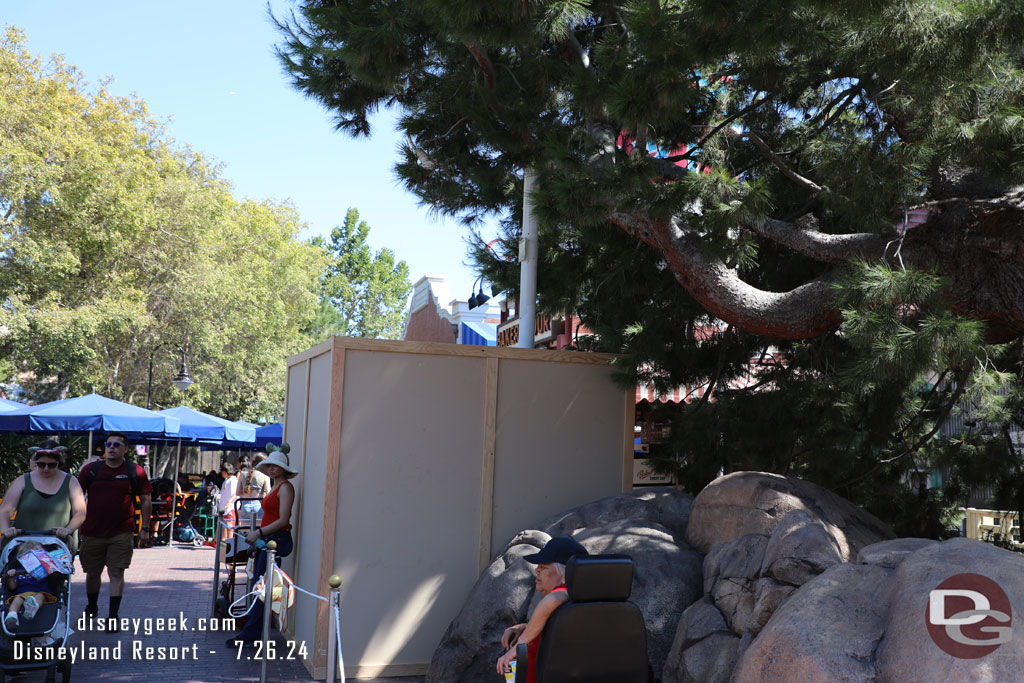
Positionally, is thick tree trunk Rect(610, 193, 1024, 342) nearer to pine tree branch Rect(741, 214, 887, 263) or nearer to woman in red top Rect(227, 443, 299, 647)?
pine tree branch Rect(741, 214, 887, 263)

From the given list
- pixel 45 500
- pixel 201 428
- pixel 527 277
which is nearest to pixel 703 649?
pixel 527 277

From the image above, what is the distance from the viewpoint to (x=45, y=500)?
733 centimetres

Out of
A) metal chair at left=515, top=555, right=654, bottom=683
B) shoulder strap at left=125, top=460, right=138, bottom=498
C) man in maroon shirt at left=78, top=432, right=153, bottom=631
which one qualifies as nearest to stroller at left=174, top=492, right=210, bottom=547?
man in maroon shirt at left=78, top=432, right=153, bottom=631

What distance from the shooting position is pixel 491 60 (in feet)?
26.1

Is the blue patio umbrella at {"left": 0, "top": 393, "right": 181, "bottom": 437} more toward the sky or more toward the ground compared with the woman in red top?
more toward the sky

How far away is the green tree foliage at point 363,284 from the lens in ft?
199

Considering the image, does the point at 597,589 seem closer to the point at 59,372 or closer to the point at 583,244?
the point at 583,244

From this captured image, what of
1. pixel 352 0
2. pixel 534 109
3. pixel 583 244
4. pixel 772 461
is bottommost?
pixel 772 461

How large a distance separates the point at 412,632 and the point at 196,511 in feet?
49.1

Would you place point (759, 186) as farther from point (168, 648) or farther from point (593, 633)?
point (168, 648)

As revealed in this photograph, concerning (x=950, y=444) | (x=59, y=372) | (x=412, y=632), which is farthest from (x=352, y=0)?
(x=59, y=372)

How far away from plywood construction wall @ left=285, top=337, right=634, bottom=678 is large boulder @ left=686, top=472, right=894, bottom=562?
163 cm

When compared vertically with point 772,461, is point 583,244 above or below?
above

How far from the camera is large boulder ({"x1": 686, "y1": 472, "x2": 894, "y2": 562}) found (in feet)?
22.5
